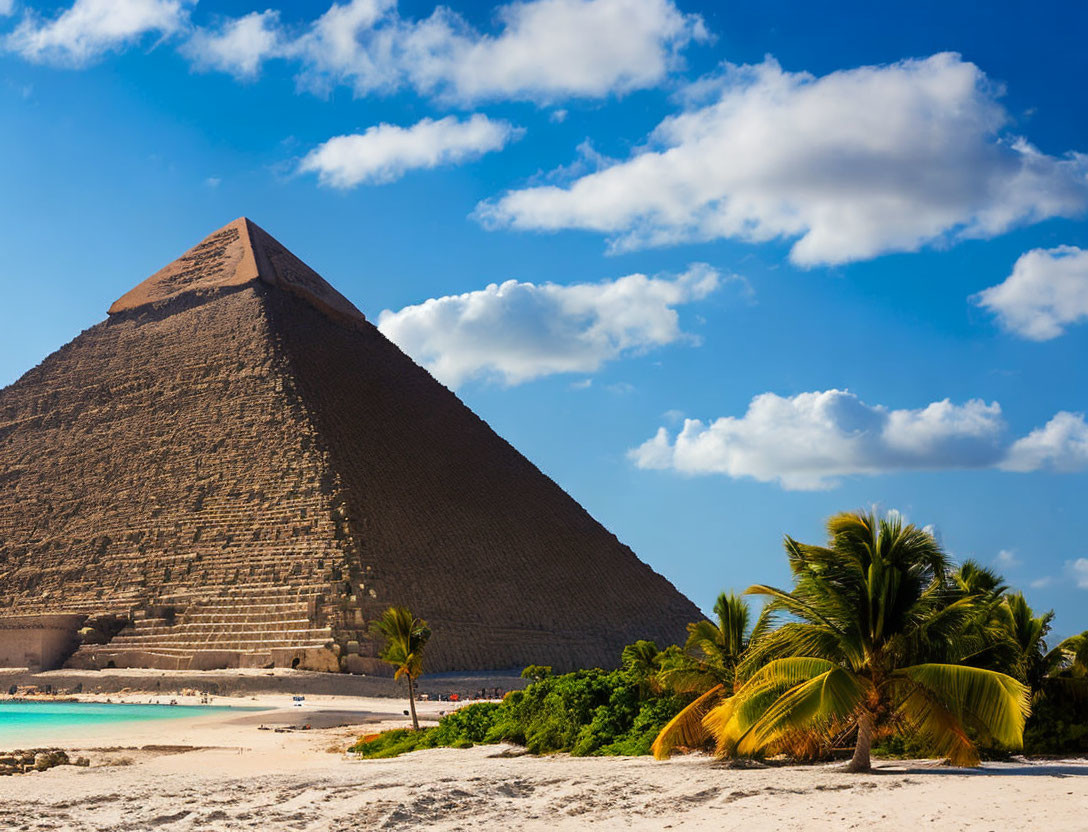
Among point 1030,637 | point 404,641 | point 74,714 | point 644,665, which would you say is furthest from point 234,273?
point 1030,637

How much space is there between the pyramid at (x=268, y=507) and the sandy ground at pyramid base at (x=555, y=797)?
2489 centimetres

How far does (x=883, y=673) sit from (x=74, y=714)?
26.3m

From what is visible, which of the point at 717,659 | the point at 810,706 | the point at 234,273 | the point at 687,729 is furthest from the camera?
the point at 234,273

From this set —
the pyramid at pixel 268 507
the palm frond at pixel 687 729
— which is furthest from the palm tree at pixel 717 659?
the pyramid at pixel 268 507

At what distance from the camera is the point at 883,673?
12.4 m

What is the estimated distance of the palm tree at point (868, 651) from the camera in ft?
38.9

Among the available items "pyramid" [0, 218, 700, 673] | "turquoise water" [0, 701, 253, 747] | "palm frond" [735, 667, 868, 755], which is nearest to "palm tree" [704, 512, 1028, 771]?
"palm frond" [735, 667, 868, 755]

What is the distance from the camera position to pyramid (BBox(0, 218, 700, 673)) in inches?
1753

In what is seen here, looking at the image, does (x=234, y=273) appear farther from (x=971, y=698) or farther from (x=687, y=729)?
(x=971, y=698)

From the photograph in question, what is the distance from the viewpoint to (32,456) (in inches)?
2452

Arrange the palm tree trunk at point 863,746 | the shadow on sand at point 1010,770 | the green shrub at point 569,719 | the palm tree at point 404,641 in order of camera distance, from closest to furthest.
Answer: the shadow on sand at point 1010,770, the palm tree trunk at point 863,746, the green shrub at point 569,719, the palm tree at point 404,641

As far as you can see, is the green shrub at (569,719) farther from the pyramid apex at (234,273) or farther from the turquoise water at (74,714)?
the pyramid apex at (234,273)

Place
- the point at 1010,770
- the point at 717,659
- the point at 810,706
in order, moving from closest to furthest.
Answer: the point at 810,706 → the point at 1010,770 → the point at 717,659

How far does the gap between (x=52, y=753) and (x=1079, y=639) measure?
46.5 ft
